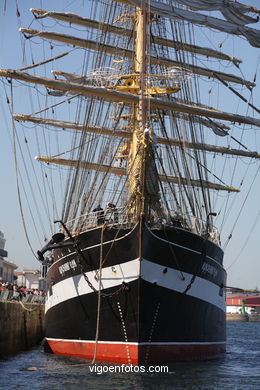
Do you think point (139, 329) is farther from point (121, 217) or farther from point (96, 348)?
point (121, 217)

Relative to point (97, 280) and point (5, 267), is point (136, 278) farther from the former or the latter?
point (5, 267)

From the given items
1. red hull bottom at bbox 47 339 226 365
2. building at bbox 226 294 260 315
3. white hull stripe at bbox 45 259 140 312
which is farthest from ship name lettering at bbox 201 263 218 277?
building at bbox 226 294 260 315

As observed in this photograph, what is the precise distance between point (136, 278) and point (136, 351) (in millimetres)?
2268

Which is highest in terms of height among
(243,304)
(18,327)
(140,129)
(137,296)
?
(140,129)

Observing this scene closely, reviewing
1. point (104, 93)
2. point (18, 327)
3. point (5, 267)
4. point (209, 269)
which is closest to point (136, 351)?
point (209, 269)

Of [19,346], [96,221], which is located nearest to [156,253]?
[96,221]

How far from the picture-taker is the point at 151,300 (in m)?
22.5

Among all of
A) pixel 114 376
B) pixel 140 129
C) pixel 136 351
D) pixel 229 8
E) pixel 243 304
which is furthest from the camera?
pixel 243 304

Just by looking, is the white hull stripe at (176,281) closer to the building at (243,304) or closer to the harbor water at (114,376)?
the harbor water at (114,376)

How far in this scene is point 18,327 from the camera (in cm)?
2955

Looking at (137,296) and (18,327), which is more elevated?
(137,296)

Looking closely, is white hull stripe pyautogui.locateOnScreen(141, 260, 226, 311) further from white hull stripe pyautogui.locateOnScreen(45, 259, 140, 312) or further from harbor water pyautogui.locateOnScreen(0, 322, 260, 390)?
harbor water pyautogui.locateOnScreen(0, 322, 260, 390)

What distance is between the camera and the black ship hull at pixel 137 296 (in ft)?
73.2

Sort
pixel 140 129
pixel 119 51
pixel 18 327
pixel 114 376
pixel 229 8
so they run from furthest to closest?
pixel 119 51 < pixel 18 327 < pixel 229 8 < pixel 140 129 < pixel 114 376
